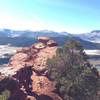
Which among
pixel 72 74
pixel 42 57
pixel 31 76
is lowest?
pixel 31 76

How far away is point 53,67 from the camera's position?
194ft

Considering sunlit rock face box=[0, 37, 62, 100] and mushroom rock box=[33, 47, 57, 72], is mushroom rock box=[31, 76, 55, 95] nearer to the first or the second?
sunlit rock face box=[0, 37, 62, 100]

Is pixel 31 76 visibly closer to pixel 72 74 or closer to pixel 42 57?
pixel 72 74

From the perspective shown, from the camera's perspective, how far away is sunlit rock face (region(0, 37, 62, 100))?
48719 millimetres

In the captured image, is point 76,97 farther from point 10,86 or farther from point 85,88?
point 10,86

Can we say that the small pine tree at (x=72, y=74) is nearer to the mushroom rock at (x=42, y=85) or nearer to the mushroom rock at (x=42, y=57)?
A: the mushroom rock at (x=42, y=85)

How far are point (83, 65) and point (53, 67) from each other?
226 inches

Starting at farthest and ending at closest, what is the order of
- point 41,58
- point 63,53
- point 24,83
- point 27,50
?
1. point 27,50
2. point 41,58
3. point 63,53
4. point 24,83

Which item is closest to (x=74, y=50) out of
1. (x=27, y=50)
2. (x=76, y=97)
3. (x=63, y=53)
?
(x=63, y=53)

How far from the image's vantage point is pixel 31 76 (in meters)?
58.9

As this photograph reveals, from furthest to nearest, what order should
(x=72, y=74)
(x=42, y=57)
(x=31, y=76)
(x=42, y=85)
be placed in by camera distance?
(x=42, y=57) → (x=31, y=76) → (x=72, y=74) → (x=42, y=85)

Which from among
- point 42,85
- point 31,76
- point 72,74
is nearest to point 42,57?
point 31,76

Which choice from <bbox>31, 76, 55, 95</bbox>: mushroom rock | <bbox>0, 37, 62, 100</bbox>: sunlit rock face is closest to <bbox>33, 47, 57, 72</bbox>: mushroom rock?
<bbox>0, 37, 62, 100</bbox>: sunlit rock face

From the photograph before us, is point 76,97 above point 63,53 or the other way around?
the other way around
